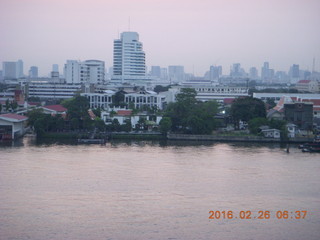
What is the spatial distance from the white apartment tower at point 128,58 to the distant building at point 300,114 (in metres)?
15.6

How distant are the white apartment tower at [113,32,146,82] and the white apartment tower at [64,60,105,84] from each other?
321 cm

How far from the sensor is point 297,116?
38.0 ft

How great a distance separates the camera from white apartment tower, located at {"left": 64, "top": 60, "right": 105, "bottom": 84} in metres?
21.8

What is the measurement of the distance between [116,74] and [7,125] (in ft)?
57.0

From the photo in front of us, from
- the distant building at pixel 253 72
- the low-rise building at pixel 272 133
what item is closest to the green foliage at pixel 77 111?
the low-rise building at pixel 272 133

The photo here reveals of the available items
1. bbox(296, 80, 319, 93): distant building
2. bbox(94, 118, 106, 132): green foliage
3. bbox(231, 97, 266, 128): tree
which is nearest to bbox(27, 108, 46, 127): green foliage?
bbox(94, 118, 106, 132): green foliage

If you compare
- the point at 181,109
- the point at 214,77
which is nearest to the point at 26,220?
the point at 181,109

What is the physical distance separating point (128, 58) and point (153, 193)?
21617 mm

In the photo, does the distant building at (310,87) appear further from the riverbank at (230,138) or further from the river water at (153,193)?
the river water at (153,193)

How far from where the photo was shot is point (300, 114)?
11.6 metres

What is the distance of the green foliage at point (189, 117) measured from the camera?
10.6m
